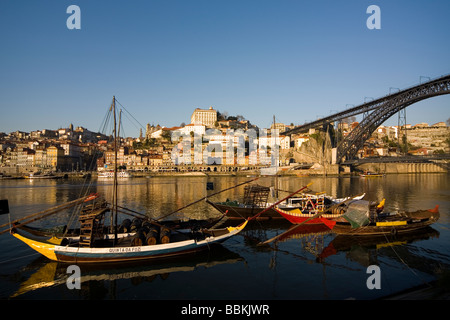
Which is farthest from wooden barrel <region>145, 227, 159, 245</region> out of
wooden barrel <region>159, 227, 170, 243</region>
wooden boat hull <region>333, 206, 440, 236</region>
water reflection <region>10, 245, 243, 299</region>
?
wooden boat hull <region>333, 206, 440, 236</region>

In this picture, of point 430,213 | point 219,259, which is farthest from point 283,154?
point 219,259

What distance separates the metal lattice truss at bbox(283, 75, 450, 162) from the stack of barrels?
5926 centimetres

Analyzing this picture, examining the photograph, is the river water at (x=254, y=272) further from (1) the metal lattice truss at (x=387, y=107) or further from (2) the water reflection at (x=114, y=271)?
(1) the metal lattice truss at (x=387, y=107)

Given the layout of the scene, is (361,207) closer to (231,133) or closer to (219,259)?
(219,259)

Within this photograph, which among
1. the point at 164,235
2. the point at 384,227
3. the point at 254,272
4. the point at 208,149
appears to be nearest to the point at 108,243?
the point at 164,235

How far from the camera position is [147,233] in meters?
13.2

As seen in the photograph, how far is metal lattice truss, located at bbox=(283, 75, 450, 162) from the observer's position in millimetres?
55031

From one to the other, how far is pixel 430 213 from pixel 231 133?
348ft

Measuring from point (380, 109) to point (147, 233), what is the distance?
72.0m

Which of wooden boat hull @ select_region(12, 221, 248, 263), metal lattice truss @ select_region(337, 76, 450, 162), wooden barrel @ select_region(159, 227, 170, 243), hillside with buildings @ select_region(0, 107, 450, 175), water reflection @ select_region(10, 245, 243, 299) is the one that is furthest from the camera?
hillside with buildings @ select_region(0, 107, 450, 175)

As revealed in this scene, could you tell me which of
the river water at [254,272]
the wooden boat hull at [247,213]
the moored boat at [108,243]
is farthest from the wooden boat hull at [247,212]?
the moored boat at [108,243]

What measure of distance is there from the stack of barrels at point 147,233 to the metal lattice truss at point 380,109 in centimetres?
5926

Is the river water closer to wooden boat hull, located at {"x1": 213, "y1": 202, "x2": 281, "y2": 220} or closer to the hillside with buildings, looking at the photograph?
wooden boat hull, located at {"x1": 213, "y1": 202, "x2": 281, "y2": 220}
